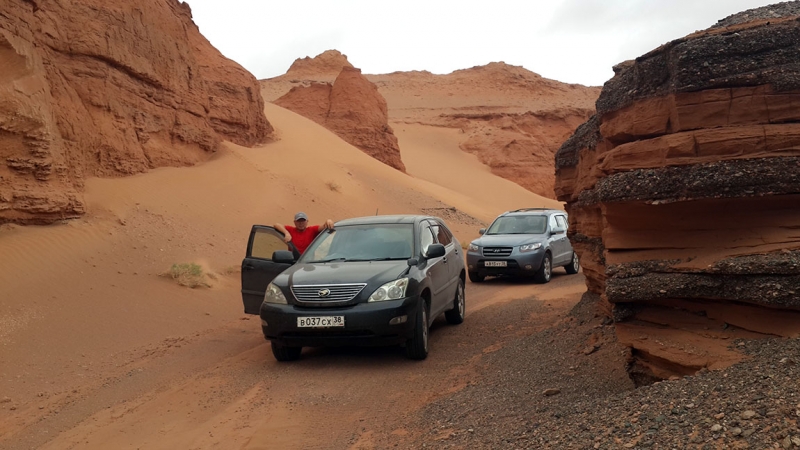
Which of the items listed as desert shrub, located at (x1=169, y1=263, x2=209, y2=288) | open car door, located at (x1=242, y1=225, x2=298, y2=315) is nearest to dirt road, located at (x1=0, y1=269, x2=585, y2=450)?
open car door, located at (x1=242, y1=225, x2=298, y2=315)

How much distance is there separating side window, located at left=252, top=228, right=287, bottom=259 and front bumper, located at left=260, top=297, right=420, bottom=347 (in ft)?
6.16

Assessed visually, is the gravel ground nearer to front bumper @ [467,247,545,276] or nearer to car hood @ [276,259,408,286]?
car hood @ [276,259,408,286]

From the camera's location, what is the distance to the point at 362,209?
2444cm

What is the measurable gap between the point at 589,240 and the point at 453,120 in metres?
61.0

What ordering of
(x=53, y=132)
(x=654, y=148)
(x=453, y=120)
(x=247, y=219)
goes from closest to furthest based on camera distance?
(x=654, y=148)
(x=53, y=132)
(x=247, y=219)
(x=453, y=120)

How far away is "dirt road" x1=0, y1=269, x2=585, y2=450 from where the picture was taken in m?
5.07

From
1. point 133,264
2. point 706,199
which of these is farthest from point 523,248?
point 706,199

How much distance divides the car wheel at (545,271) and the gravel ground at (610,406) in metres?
6.93

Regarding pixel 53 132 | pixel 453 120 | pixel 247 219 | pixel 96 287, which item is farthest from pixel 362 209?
pixel 453 120

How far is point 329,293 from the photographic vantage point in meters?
6.79

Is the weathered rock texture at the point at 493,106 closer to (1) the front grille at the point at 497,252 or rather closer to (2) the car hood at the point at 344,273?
(1) the front grille at the point at 497,252

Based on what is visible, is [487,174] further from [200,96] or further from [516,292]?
[516,292]

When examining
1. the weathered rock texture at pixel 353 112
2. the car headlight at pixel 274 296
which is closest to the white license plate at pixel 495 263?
the car headlight at pixel 274 296

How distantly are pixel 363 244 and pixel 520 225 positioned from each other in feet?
25.0
